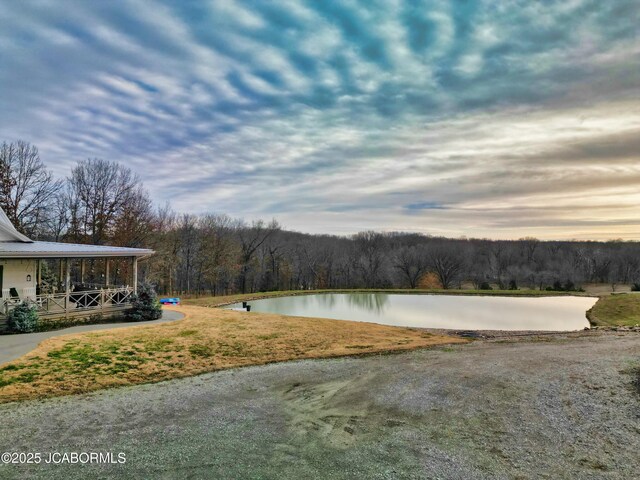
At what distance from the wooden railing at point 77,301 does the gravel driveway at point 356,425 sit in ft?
28.4

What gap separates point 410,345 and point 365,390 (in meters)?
5.66

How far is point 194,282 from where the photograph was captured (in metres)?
50.5

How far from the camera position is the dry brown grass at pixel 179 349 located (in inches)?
351

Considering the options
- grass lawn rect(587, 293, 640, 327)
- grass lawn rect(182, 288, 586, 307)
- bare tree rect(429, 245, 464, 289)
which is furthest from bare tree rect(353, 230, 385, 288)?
grass lawn rect(587, 293, 640, 327)

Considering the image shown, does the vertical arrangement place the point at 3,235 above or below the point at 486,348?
above

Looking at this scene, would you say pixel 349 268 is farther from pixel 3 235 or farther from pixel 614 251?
pixel 614 251

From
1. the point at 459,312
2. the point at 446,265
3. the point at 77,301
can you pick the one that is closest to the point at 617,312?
the point at 459,312

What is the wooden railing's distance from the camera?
47.7 feet

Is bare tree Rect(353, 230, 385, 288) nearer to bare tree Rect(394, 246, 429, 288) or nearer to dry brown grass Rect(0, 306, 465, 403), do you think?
bare tree Rect(394, 246, 429, 288)

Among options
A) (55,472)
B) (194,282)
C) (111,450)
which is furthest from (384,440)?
(194,282)

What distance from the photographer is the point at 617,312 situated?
84.3ft

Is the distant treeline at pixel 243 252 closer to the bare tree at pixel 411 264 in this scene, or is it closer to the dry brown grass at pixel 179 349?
the bare tree at pixel 411 264

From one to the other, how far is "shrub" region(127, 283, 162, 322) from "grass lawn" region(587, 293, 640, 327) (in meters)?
24.9

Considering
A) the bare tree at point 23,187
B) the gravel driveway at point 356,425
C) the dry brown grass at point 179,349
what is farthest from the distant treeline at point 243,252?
the gravel driveway at point 356,425
